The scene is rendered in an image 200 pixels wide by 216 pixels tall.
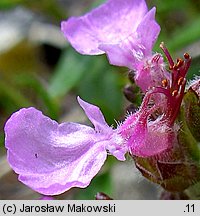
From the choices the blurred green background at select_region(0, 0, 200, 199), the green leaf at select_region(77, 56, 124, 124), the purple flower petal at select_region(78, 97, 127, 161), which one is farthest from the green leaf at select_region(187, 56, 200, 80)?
the purple flower petal at select_region(78, 97, 127, 161)

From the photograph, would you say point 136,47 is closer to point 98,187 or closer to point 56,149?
point 56,149

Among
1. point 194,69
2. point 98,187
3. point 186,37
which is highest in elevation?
point 194,69

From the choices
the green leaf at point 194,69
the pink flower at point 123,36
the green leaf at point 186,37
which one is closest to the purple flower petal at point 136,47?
the pink flower at point 123,36

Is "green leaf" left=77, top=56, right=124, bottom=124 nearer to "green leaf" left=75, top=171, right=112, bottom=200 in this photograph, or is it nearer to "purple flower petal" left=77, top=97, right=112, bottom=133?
"green leaf" left=75, top=171, right=112, bottom=200

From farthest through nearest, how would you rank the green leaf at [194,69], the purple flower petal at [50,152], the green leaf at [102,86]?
1. the green leaf at [102,86]
2. the green leaf at [194,69]
3. the purple flower petal at [50,152]

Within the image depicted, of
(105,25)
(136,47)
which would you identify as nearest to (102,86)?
(105,25)

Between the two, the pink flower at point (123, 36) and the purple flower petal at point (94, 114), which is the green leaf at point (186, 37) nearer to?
the pink flower at point (123, 36)
